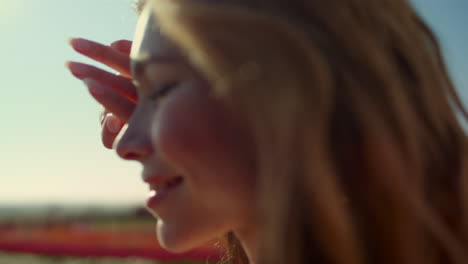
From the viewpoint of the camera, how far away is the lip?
1266mm

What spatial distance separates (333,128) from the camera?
109 cm

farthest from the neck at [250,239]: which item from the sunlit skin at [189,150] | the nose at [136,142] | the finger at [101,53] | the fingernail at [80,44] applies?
the fingernail at [80,44]

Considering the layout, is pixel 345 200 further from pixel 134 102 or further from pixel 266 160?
pixel 134 102

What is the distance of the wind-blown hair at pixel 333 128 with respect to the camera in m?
1.01

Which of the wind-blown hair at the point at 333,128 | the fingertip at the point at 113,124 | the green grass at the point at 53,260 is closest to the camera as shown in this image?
the wind-blown hair at the point at 333,128

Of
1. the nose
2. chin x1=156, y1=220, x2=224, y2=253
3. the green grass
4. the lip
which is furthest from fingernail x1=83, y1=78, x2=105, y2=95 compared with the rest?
the green grass

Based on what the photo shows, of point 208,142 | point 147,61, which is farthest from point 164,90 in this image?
point 208,142

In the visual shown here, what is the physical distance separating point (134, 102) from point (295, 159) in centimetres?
92

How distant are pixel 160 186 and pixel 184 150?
220mm

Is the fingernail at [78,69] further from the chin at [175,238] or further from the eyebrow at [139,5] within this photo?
Answer: the chin at [175,238]

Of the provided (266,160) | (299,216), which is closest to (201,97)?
(266,160)

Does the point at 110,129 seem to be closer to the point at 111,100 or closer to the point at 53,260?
the point at 111,100

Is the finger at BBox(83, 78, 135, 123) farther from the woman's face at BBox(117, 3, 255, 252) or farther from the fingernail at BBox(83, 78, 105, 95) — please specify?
the woman's face at BBox(117, 3, 255, 252)

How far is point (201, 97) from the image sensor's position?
3.73 feet
